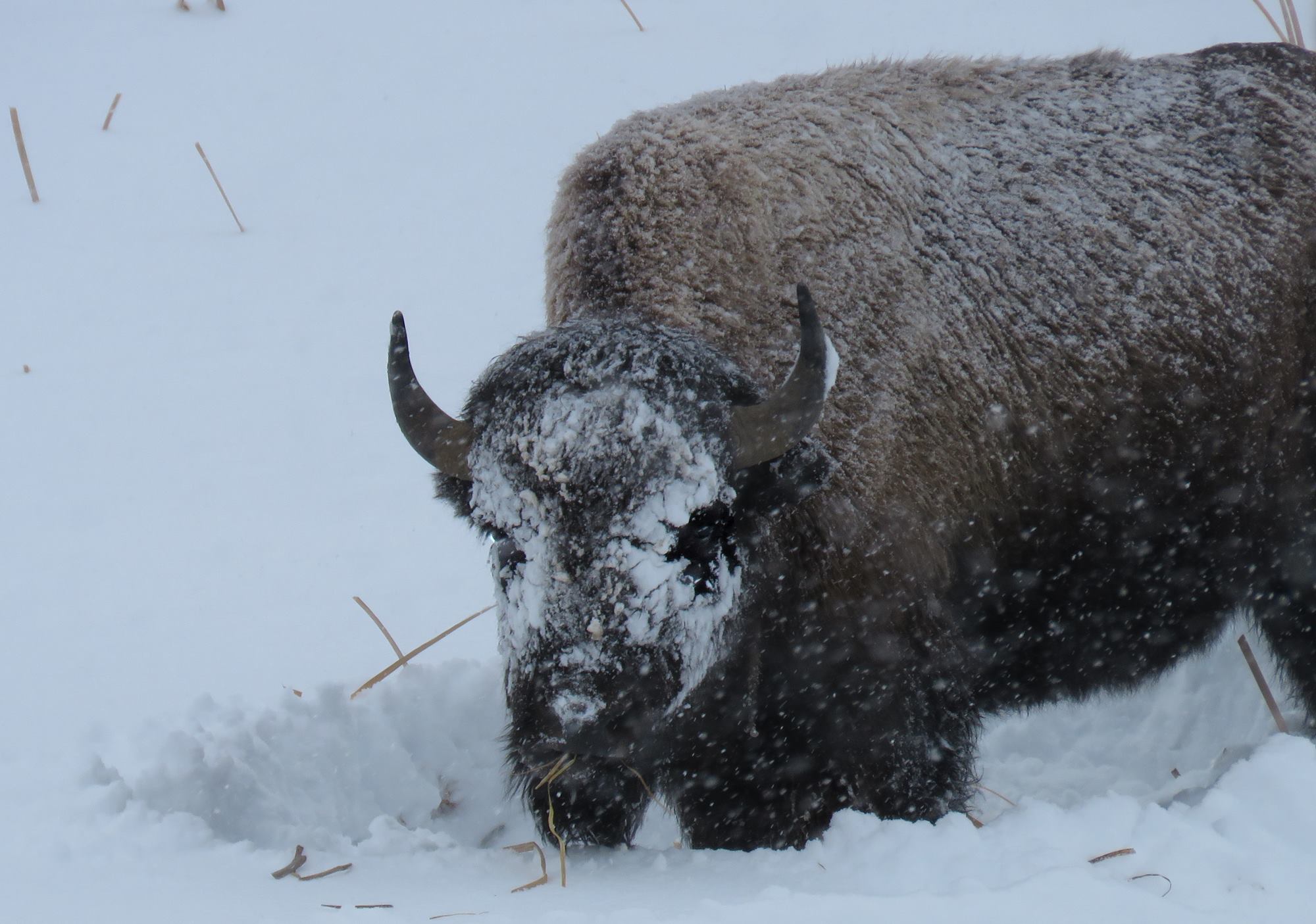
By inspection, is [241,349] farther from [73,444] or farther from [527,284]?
[527,284]

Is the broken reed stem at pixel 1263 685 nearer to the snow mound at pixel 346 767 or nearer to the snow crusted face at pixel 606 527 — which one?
the snow crusted face at pixel 606 527

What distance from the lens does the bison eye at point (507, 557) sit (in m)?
2.71

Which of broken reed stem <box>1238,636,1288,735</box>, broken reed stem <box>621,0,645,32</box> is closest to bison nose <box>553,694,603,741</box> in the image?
broken reed stem <box>1238,636,1288,735</box>

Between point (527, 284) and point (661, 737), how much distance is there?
15.6 ft

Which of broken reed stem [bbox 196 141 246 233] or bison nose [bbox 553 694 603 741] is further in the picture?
broken reed stem [bbox 196 141 246 233]

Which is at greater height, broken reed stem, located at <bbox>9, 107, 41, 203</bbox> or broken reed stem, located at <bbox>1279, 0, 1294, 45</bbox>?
broken reed stem, located at <bbox>1279, 0, 1294, 45</bbox>

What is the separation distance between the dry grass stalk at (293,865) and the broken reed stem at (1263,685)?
3317 mm

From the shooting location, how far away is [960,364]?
337cm

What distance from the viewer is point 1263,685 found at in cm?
420

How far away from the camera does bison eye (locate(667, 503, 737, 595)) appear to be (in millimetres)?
2689

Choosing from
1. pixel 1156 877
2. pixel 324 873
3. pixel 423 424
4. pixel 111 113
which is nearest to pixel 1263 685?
pixel 1156 877

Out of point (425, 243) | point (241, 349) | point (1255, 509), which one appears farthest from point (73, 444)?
point (1255, 509)

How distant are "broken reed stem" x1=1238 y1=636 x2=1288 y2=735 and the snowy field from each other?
133 mm

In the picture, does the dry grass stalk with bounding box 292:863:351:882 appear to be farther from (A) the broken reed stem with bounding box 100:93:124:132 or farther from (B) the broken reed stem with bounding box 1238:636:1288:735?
(A) the broken reed stem with bounding box 100:93:124:132
